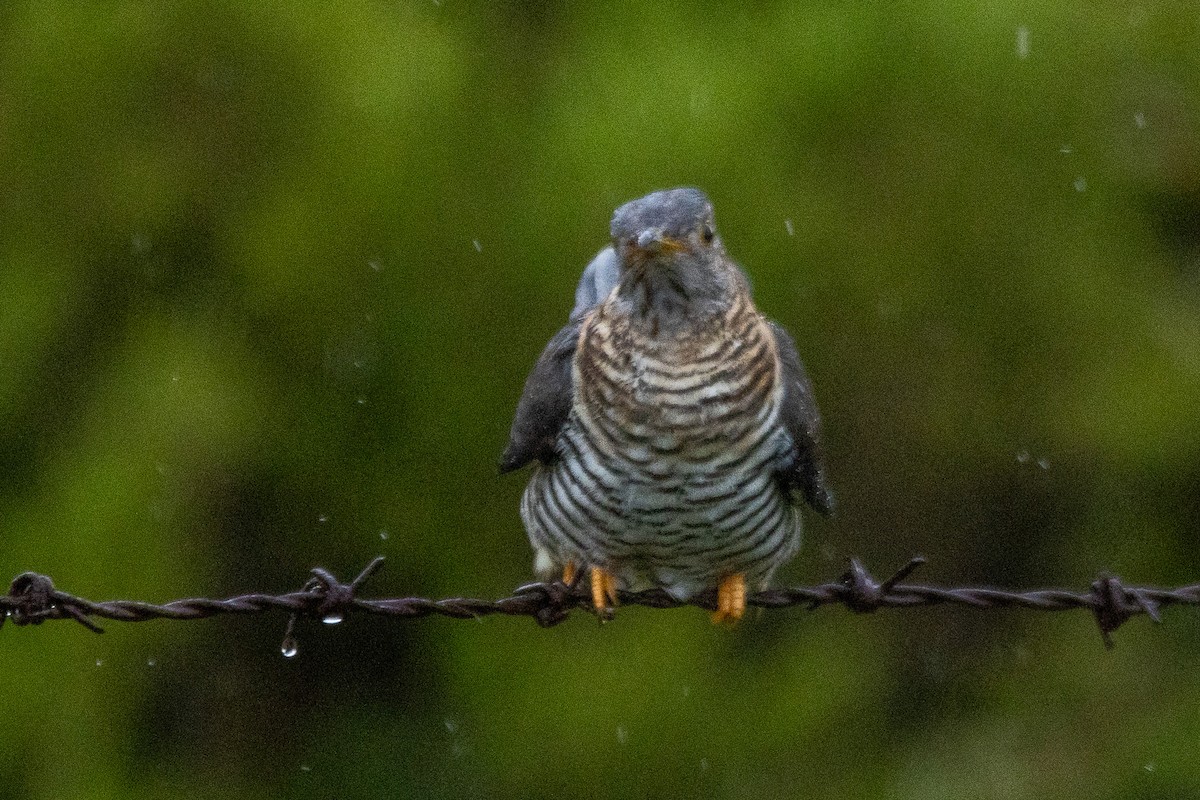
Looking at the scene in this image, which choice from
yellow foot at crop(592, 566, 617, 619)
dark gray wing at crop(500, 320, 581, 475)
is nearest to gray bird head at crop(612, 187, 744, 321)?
→ dark gray wing at crop(500, 320, 581, 475)

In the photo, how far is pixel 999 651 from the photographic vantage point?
14.6 ft

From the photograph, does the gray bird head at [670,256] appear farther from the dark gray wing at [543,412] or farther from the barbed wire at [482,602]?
the barbed wire at [482,602]

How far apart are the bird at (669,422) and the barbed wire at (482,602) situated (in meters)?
0.30

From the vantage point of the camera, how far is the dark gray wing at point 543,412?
305 centimetres

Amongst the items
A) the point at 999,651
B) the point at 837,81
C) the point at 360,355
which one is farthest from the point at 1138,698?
the point at 360,355

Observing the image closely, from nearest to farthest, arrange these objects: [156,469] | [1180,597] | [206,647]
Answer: [1180,597], [156,469], [206,647]

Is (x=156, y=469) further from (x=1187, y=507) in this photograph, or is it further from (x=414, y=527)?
(x=1187, y=507)

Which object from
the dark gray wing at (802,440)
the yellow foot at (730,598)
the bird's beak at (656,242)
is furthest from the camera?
the yellow foot at (730,598)

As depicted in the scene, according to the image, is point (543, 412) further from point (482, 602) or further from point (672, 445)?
point (482, 602)

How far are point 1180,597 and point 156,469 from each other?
233 cm

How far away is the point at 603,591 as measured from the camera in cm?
312

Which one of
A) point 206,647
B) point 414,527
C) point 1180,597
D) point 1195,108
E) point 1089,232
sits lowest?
point 1180,597

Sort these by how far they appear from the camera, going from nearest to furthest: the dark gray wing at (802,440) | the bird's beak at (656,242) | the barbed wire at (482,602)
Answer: the barbed wire at (482,602) < the bird's beak at (656,242) < the dark gray wing at (802,440)

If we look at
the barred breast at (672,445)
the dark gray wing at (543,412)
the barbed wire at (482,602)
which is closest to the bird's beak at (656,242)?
the barred breast at (672,445)
